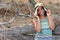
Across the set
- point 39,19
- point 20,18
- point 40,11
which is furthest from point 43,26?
point 20,18

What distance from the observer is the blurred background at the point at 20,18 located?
14.8ft

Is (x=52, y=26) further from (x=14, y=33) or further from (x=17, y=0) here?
(x=17, y=0)

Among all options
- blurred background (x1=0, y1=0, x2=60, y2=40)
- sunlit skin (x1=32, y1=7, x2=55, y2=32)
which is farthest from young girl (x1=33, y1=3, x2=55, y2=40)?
blurred background (x1=0, y1=0, x2=60, y2=40)

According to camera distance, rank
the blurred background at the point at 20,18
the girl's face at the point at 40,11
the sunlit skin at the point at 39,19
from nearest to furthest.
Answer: the sunlit skin at the point at 39,19 → the girl's face at the point at 40,11 → the blurred background at the point at 20,18

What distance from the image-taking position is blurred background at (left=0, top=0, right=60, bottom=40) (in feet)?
14.8

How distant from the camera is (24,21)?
6.24 meters

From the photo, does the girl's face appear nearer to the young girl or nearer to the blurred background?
the young girl

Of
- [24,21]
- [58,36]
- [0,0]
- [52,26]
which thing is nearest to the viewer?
[52,26]

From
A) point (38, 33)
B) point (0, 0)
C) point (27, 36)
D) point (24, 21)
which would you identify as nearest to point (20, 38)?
point (27, 36)

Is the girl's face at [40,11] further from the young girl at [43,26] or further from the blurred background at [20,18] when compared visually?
the blurred background at [20,18]

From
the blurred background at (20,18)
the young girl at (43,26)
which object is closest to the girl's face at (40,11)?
the young girl at (43,26)

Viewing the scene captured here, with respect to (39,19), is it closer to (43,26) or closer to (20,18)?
(43,26)

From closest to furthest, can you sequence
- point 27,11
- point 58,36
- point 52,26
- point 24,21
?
point 52,26 → point 58,36 → point 24,21 → point 27,11

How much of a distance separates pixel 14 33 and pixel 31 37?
295mm
